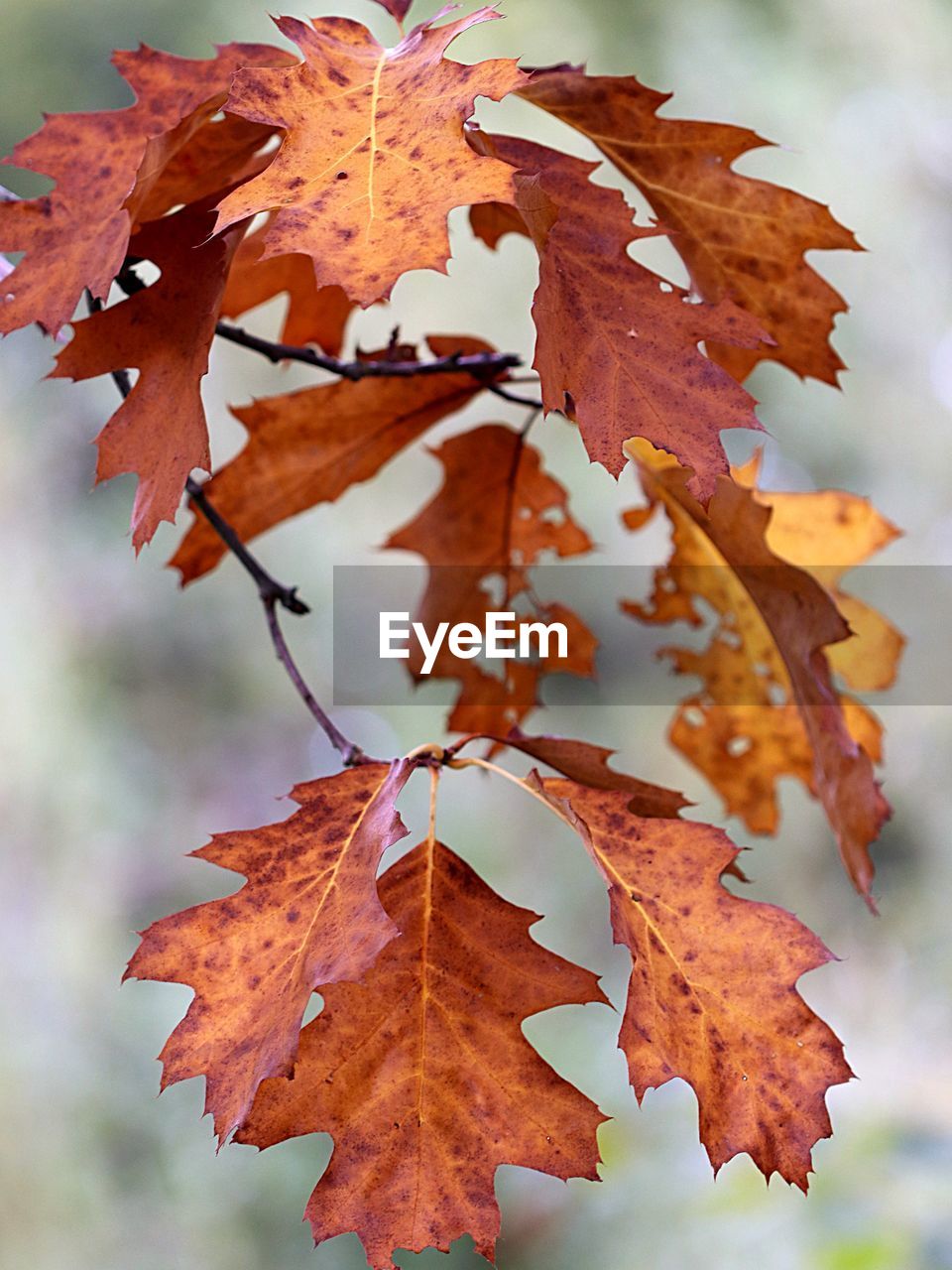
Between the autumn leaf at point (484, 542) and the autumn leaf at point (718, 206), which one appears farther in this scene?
the autumn leaf at point (484, 542)

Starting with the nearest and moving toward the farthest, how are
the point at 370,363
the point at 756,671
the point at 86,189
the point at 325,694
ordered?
the point at 86,189, the point at 370,363, the point at 756,671, the point at 325,694

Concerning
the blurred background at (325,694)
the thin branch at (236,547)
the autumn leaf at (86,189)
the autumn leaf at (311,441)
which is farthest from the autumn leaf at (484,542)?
the blurred background at (325,694)

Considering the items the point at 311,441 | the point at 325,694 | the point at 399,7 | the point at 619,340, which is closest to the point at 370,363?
the point at 311,441

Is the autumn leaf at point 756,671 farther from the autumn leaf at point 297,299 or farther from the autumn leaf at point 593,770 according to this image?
the autumn leaf at point 297,299

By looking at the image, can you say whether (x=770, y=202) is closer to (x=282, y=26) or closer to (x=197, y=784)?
(x=282, y=26)

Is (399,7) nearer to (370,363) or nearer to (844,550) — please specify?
(370,363)

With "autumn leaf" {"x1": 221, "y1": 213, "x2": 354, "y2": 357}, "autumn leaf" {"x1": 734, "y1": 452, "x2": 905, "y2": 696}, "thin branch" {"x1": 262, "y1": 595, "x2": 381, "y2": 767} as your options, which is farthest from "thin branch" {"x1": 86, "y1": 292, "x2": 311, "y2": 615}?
"autumn leaf" {"x1": 734, "y1": 452, "x2": 905, "y2": 696}
